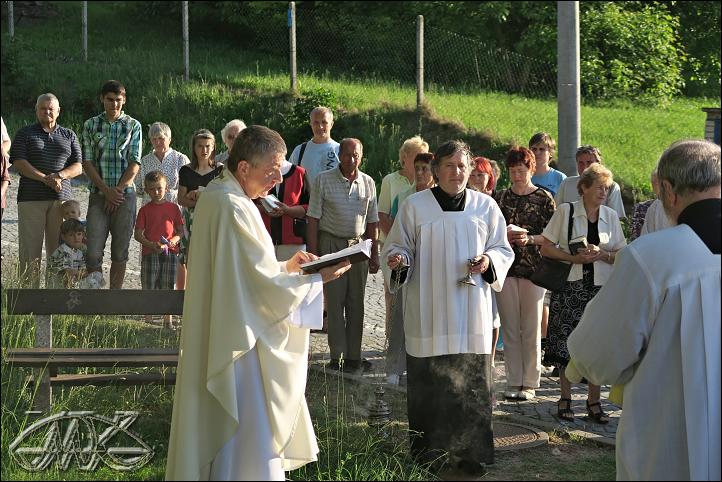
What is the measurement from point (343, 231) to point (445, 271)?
9.20ft

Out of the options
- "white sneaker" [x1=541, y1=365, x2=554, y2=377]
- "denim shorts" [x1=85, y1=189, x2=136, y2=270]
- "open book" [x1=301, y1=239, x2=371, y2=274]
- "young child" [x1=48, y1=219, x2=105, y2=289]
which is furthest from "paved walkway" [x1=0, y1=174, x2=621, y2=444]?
"open book" [x1=301, y1=239, x2=371, y2=274]

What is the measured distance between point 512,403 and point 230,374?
13.8 ft

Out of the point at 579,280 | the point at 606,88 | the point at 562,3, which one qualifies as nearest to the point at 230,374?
the point at 579,280

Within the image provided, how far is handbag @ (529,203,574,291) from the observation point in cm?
892

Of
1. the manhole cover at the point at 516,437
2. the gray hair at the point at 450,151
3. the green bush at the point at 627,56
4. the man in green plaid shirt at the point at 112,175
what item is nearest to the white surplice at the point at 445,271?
the gray hair at the point at 450,151

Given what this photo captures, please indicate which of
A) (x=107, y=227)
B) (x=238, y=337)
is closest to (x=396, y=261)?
(x=238, y=337)

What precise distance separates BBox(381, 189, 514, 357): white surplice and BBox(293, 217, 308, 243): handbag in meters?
2.77

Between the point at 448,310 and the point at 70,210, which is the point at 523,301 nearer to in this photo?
the point at 448,310

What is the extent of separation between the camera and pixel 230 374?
5586 millimetres

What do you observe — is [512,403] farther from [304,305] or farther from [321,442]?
[304,305]

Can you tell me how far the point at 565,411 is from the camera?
8797 mm

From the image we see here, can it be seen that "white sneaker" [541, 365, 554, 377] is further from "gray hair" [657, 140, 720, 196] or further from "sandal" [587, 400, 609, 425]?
"gray hair" [657, 140, 720, 196]

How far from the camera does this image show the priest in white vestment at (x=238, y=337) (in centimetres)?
559

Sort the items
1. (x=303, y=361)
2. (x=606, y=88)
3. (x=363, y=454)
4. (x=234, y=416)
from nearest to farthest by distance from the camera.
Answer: (x=234, y=416), (x=303, y=361), (x=363, y=454), (x=606, y=88)
